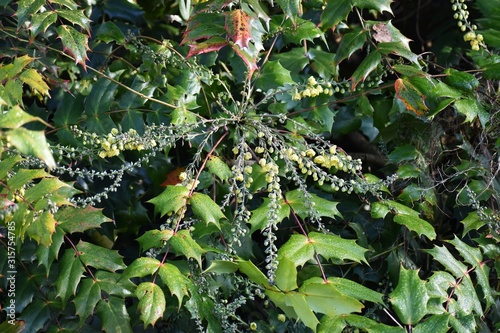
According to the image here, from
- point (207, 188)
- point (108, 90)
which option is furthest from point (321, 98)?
Answer: point (108, 90)

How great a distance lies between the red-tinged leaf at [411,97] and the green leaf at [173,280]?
81cm

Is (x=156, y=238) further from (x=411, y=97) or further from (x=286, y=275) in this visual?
(x=411, y=97)

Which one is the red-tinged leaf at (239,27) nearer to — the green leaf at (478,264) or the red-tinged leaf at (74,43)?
the red-tinged leaf at (74,43)

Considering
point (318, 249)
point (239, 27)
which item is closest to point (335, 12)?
point (239, 27)

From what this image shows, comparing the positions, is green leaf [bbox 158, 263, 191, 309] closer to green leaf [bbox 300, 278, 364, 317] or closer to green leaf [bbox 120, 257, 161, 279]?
green leaf [bbox 120, 257, 161, 279]

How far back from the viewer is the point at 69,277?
1724 millimetres

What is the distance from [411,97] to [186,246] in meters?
0.78

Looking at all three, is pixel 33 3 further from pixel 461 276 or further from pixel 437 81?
pixel 461 276

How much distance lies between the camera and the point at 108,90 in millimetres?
2100

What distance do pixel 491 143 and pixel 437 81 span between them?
1.15 feet

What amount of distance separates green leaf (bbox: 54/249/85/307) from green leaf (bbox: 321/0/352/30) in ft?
3.23

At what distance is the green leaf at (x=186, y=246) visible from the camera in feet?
5.32

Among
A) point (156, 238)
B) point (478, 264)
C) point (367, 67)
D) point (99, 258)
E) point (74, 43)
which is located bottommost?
point (478, 264)

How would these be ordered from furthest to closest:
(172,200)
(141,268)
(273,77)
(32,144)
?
(273,77) < (172,200) < (141,268) < (32,144)
